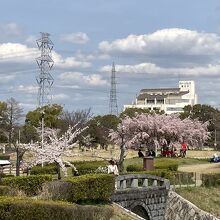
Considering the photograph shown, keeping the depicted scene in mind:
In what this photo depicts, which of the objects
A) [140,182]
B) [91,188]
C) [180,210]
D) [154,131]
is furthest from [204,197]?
[154,131]

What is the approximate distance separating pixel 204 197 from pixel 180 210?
3.86 meters

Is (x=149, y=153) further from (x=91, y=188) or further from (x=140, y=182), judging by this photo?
(x=91, y=188)

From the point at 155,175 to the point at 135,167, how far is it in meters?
5.61

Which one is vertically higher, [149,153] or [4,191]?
[149,153]

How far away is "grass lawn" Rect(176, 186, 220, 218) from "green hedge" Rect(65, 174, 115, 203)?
9.95 meters

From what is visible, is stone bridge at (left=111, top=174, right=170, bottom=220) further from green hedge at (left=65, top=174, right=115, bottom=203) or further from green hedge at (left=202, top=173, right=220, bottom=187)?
green hedge at (left=202, top=173, right=220, bottom=187)

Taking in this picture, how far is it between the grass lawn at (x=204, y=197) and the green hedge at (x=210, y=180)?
2.59ft

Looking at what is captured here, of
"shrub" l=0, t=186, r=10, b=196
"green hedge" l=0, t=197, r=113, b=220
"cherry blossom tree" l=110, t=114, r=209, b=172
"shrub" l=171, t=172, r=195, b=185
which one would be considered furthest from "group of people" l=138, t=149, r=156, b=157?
"green hedge" l=0, t=197, r=113, b=220

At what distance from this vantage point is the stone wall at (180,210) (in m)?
32.2

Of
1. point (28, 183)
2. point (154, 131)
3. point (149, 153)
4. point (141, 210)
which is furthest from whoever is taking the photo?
point (154, 131)

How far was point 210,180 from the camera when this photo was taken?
38.9 m

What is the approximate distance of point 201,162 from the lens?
185ft

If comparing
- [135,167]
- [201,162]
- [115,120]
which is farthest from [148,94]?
[135,167]

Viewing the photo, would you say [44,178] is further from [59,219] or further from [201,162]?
[201,162]
